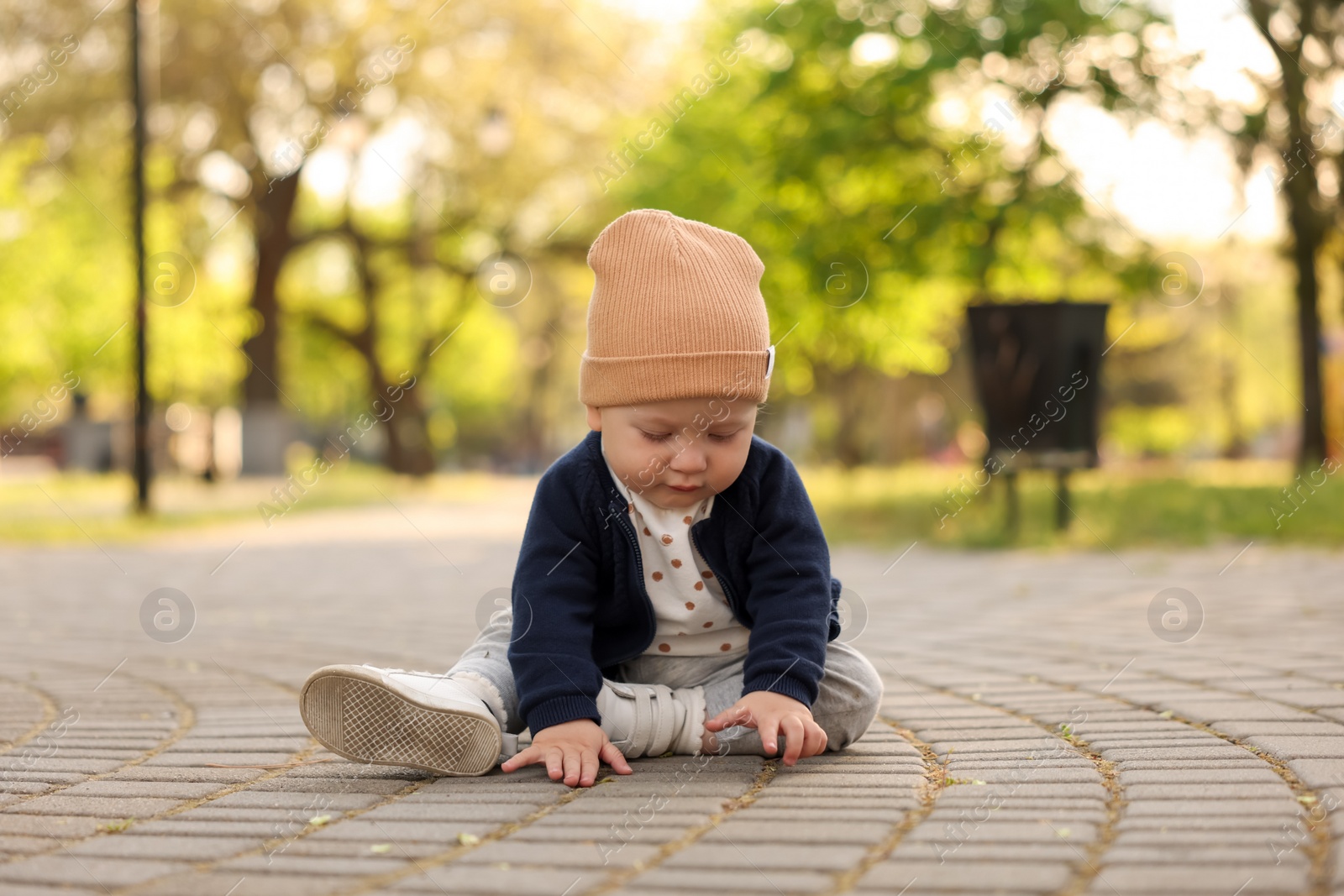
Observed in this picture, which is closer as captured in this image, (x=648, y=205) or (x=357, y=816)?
(x=357, y=816)

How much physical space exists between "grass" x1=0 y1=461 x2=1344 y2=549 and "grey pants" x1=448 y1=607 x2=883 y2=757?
651 centimetres

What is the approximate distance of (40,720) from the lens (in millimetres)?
3758

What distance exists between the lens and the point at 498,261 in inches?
949

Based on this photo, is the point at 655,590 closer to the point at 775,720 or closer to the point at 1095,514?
the point at 775,720

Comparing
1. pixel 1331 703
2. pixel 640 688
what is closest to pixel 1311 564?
pixel 1331 703

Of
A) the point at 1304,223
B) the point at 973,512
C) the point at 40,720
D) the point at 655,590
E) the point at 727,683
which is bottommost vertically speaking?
the point at 973,512

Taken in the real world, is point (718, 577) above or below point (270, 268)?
below

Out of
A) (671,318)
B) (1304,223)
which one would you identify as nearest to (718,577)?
(671,318)

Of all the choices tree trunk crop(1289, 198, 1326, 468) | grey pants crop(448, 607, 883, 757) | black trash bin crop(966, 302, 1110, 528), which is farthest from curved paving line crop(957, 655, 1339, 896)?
tree trunk crop(1289, 198, 1326, 468)

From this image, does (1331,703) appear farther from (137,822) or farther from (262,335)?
(262,335)

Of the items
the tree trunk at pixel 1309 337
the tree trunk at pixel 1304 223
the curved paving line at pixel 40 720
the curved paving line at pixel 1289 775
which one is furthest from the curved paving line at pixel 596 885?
the tree trunk at pixel 1309 337

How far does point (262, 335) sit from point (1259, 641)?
895 inches

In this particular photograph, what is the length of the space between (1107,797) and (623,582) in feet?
3.74

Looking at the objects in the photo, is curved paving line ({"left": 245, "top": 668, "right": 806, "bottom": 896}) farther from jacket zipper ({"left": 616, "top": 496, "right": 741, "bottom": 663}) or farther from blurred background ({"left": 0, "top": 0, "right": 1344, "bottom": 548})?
blurred background ({"left": 0, "top": 0, "right": 1344, "bottom": 548})
